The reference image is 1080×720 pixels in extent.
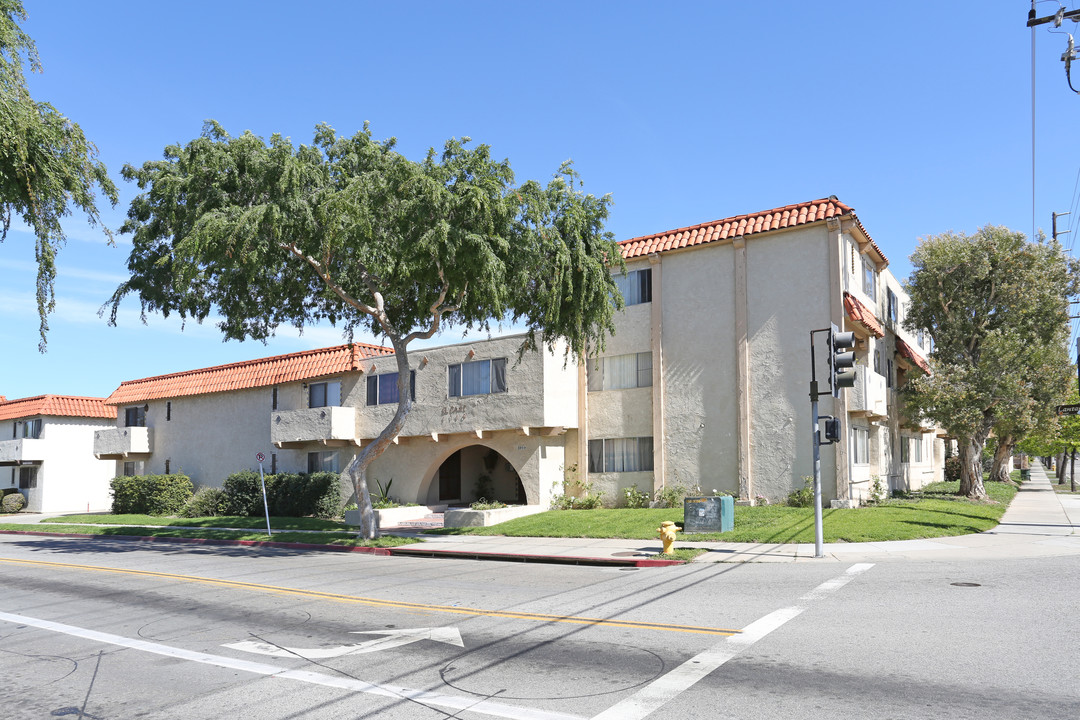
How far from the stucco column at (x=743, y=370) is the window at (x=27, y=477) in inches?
1604

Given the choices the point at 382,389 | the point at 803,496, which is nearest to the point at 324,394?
the point at 382,389

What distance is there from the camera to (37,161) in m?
9.02

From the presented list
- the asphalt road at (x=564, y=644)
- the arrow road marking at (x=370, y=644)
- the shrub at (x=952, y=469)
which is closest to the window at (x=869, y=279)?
the asphalt road at (x=564, y=644)

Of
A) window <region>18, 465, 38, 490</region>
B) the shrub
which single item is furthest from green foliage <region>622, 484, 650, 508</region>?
window <region>18, 465, 38, 490</region>

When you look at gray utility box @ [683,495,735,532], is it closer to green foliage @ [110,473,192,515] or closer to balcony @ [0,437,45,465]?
green foliage @ [110,473,192,515]

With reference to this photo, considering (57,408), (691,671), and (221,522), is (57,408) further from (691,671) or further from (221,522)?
(691,671)

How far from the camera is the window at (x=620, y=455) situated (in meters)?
27.0

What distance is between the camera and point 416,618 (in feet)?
33.9

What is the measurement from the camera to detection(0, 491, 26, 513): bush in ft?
141

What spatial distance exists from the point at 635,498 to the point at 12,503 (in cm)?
3710

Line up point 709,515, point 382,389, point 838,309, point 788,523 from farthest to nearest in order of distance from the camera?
point 382,389
point 838,309
point 788,523
point 709,515

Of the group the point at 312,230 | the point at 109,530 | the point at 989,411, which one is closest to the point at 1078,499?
the point at 989,411

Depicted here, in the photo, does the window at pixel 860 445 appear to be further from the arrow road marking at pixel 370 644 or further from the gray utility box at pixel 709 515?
the arrow road marking at pixel 370 644

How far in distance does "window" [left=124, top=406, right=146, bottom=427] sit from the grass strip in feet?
34.9
